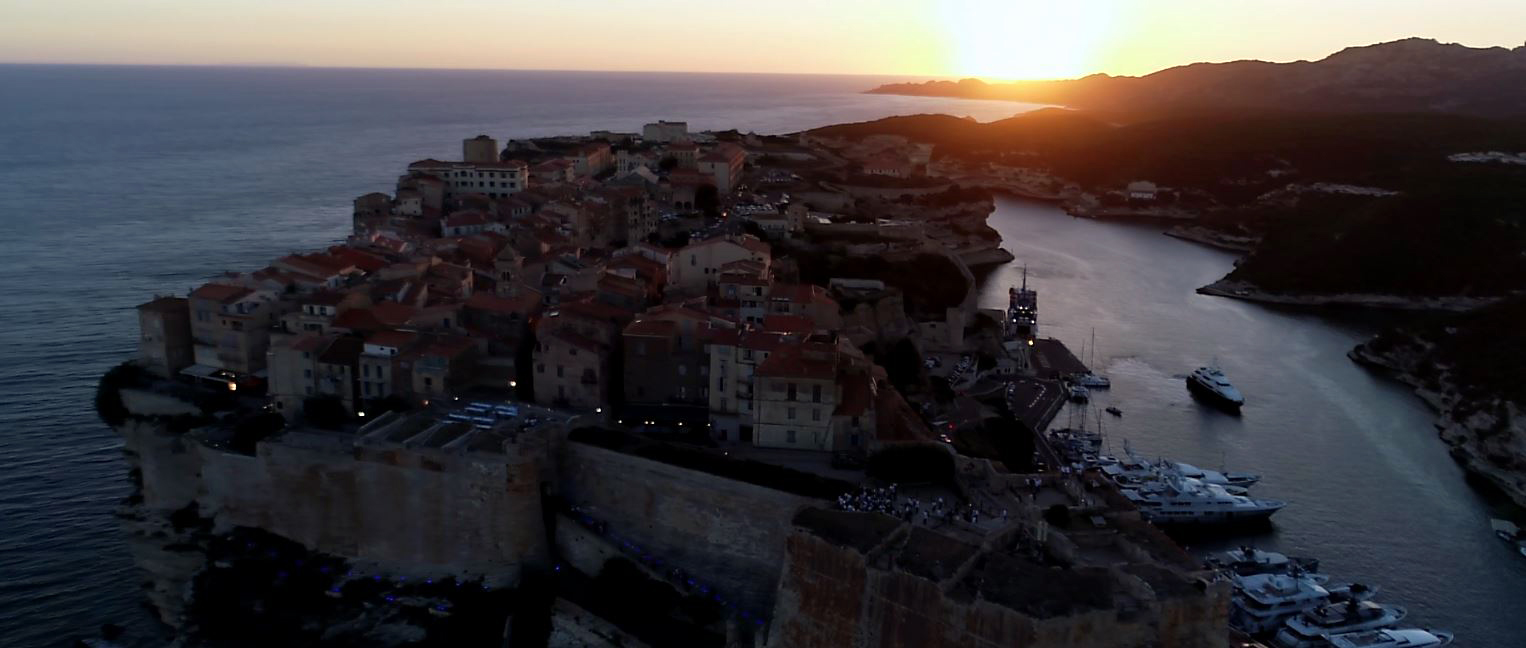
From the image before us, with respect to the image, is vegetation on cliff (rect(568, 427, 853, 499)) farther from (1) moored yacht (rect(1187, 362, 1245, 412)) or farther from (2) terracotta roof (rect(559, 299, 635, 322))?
(1) moored yacht (rect(1187, 362, 1245, 412))

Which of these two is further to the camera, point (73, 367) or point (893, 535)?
point (73, 367)

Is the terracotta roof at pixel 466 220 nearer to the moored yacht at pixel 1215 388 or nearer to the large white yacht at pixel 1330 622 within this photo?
the moored yacht at pixel 1215 388

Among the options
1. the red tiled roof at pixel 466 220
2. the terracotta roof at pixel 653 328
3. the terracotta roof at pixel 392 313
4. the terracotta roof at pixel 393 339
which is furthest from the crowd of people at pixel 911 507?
the red tiled roof at pixel 466 220

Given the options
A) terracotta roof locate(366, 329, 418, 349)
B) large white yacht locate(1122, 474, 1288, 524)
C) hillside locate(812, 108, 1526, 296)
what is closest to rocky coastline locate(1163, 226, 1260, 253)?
hillside locate(812, 108, 1526, 296)

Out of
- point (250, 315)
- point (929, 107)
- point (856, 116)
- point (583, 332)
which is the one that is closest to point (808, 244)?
point (583, 332)

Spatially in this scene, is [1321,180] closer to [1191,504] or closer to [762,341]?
[1191,504]

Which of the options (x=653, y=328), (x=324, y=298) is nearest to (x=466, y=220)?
(x=324, y=298)

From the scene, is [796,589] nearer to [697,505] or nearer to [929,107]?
[697,505]
